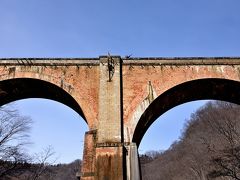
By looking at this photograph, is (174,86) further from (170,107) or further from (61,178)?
(61,178)

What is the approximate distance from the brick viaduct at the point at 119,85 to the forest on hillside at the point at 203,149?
10475mm

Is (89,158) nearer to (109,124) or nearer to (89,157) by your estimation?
(89,157)

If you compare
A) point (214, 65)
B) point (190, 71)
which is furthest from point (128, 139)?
point (214, 65)

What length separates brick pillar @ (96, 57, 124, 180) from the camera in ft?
31.1

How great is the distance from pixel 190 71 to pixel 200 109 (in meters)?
41.2

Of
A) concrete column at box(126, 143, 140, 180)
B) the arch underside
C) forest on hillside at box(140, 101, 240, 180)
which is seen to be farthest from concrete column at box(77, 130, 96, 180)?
forest on hillside at box(140, 101, 240, 180)

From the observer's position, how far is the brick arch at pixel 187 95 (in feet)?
36.4

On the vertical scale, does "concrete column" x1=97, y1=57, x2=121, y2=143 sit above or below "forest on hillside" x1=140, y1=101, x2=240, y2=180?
below

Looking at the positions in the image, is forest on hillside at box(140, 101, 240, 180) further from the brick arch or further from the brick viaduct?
the brick viaduct

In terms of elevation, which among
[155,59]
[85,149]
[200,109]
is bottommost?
[85,149]

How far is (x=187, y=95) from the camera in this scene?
1195 cm

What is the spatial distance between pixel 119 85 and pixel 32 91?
3651mm

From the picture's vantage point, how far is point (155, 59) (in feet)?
37.4

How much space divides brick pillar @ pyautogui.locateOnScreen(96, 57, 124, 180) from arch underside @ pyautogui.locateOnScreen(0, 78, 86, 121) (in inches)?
48.9
